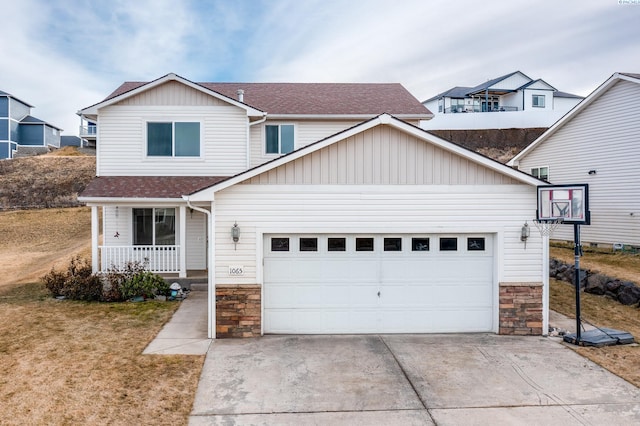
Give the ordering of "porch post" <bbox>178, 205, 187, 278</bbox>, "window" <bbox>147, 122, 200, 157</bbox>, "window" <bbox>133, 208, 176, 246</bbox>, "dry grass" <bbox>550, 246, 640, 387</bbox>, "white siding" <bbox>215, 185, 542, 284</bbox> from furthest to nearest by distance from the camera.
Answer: "window" <bbox>133, 208, 176, 246</bbox> < "window" <bbox>147, 122, 200, 157</bbox> < "porch post" <bbox>178, 205, 187, 278</bbox> < "white siding" <bbox>215, 185, 542, 284</bbox> < "dry grass" <bbox>550, 246, 640, 387</bbox>

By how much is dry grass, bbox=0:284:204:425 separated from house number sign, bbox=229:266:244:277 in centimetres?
182

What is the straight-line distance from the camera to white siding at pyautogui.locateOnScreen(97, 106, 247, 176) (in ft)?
48.1

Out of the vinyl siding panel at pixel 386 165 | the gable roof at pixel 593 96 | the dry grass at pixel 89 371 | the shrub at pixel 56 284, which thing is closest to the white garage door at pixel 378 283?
the vinyl siding panel at pixel 386 165

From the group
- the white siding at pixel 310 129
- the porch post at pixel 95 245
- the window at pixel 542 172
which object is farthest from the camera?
the window at pixel 542 172

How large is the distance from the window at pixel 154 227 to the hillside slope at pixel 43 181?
21106 mm

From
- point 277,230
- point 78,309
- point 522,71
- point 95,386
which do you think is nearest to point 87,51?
point 78,309

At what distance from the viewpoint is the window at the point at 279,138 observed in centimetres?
1625

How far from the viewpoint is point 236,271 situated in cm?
888

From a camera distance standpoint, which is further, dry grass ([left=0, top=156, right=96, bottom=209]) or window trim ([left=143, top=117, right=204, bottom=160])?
dry grass ([left=0, top=156, right=96, bottom=209])

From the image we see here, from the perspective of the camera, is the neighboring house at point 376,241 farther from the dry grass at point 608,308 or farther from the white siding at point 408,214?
the dry grass at point 608,308

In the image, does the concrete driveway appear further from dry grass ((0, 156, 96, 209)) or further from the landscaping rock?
dry grass ((0, 156, 96, 209))

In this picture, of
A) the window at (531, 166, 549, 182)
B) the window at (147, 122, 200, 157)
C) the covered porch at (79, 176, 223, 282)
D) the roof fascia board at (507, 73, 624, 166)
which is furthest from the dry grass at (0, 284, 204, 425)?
the window at (531, 166, 549, 182)

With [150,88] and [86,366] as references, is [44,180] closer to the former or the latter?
[150,88]

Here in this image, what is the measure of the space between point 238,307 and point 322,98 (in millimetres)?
11327
